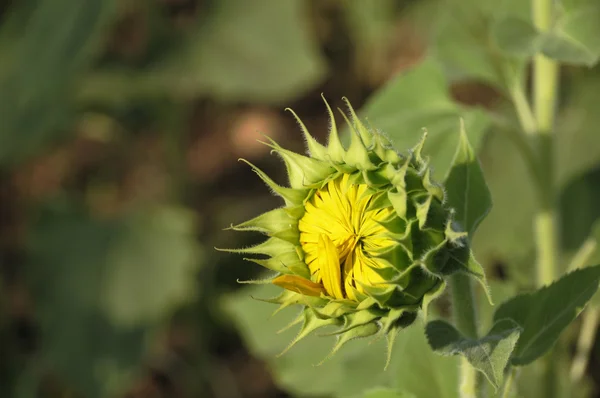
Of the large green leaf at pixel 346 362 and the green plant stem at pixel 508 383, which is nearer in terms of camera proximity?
A: the green plant stem at pixel 508 383

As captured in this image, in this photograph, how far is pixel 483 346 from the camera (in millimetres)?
1354

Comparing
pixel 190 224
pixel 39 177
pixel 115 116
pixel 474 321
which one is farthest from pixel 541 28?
pixel 39 177

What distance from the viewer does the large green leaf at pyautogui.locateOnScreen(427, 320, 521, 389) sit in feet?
4.27

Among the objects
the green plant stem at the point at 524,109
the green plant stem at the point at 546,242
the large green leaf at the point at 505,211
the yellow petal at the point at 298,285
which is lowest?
the large green leaf at the point at 505,211

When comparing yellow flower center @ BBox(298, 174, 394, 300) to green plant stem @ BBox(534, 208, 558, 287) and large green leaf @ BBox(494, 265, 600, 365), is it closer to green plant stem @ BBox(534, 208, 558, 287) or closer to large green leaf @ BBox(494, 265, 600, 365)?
large green leaf @ BBox(494, 265, 600, 365)

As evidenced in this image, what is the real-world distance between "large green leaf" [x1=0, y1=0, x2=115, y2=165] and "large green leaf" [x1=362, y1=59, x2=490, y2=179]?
1947 millimetres

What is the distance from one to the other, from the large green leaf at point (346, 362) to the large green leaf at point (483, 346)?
0.12 m

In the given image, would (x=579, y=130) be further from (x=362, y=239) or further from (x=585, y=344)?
(x=362, y=239)

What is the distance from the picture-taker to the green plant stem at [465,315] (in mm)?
1459

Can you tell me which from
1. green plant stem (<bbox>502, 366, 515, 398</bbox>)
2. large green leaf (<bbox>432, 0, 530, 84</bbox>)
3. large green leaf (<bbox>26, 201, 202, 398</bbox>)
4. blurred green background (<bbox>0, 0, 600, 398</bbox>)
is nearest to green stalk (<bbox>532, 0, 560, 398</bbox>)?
large green leaf (<bbox>432, 0, 530, 84</bbox>)

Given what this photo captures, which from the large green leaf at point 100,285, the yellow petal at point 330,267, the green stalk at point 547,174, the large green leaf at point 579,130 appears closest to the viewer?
the yellow petal at point 330,267

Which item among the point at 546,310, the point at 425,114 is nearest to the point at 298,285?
the point at 546,310

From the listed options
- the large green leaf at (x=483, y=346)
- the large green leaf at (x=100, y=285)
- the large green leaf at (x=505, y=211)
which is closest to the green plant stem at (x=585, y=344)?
the large green leaf at (x=505, y=211)

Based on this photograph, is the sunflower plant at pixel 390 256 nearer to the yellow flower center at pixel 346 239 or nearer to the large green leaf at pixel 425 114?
the yellow flower center at pixel 346 239
